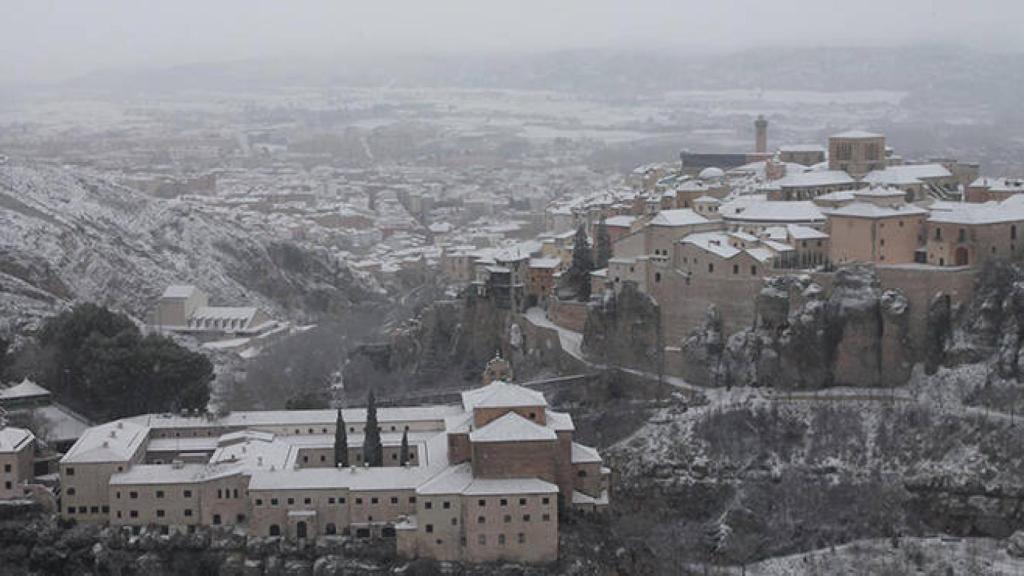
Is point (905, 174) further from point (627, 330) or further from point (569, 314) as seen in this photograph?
point (569, 314)

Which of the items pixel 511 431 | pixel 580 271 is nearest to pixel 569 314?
pixel 580 271

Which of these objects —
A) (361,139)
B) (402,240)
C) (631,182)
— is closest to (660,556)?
(631,182)

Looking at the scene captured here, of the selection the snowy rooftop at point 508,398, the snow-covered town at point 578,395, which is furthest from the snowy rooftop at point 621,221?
the snowy rooftop at point 508,398

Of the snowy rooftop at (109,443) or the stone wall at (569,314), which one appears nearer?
the snowy rooftop at (109,443)

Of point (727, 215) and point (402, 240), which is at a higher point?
point (727, 215)

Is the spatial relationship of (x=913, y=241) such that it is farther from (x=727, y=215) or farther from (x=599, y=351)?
(x=599, y=351)

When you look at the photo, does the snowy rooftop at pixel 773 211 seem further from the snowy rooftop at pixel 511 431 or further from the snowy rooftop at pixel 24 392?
the snowy rooftop at pixel 24 392

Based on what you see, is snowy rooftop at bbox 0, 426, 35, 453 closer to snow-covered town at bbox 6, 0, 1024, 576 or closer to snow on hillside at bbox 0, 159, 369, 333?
snow-covered town at bbox 6, 0, 1024, 576
